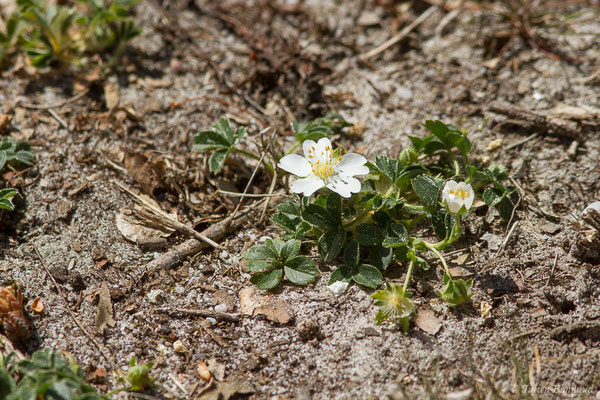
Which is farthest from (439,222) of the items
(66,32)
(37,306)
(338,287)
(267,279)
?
(66,32)

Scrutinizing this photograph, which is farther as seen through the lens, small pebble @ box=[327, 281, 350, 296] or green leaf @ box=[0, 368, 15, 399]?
small pebble @ box=[327, 281, 350, 296]

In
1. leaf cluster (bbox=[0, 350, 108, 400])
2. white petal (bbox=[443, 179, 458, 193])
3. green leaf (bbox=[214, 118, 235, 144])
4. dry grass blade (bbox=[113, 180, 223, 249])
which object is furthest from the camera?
green leaf (bbox=[214, 118, 235, 144])

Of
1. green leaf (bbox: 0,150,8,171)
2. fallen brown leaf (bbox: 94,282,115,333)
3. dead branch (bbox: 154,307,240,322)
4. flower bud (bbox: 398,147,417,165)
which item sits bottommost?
dead branch (bbox: 154,307,240,322)

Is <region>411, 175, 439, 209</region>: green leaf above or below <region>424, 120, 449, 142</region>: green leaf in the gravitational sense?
below

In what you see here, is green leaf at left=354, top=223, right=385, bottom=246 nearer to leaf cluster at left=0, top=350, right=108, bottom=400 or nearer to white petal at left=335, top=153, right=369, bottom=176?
white petal at left=335, top=153, right=369, bottom=176

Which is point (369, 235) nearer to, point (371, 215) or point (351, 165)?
point (371, 215)

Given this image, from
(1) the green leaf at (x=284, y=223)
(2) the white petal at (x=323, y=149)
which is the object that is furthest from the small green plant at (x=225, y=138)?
(1) the green leaf at (x=284, y=223)

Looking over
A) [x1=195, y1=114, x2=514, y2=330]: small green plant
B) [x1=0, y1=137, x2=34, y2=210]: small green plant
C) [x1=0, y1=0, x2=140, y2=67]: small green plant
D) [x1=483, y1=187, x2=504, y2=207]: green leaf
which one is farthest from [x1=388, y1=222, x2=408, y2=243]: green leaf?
[x1=0, y1=0, x2=140, y2=67]: small green plant
